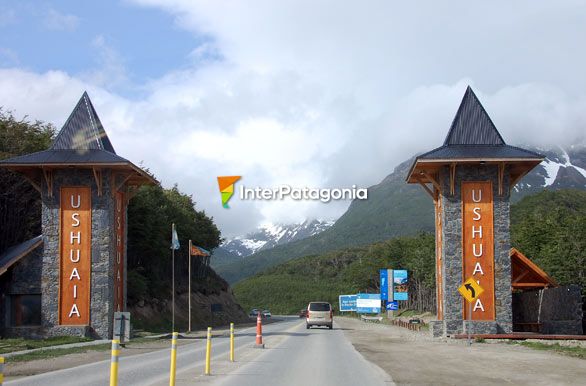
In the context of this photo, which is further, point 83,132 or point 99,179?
point 83,132

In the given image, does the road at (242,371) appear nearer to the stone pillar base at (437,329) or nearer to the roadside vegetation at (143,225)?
the stone pillar base at (437,329)

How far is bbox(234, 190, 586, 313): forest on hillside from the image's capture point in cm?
6500

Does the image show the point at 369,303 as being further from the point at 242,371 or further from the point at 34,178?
the point at 242,371

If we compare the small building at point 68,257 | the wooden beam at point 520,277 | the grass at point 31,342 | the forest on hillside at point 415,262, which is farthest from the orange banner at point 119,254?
the forest on hillside at point 415,262

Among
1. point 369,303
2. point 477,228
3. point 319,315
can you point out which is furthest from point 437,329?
point 369,303

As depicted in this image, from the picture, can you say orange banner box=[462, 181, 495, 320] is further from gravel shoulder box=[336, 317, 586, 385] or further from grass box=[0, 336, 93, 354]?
grass box=[0, 336, 93, 354]

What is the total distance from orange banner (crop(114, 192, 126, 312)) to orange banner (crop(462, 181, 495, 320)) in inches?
746

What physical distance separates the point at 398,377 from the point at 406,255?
304ft

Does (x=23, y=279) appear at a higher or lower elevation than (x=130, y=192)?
lower

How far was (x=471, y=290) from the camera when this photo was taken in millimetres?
33844

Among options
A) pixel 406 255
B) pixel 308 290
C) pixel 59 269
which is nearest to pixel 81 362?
pixel 59 269

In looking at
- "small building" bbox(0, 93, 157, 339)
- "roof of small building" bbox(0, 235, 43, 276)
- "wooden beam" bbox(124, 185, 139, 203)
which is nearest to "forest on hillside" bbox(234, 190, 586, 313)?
"wooden beam" bbox(124, 185, 139, 203)

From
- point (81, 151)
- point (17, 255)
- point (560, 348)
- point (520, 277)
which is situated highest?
point (81, 151)

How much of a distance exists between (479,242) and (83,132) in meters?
22.9
